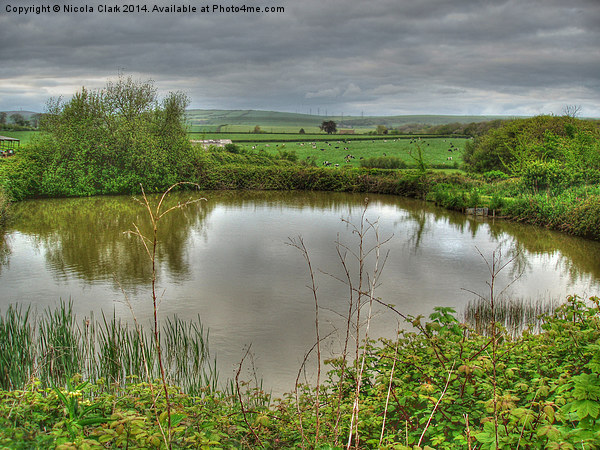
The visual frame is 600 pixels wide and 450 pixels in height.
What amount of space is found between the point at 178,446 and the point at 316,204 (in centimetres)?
2063

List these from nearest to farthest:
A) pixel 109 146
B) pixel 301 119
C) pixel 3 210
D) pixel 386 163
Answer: pixel 3 210 < pixel 109 146 < pixel 386 163 < pixel 301 119

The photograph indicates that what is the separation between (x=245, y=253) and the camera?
42.2 ft

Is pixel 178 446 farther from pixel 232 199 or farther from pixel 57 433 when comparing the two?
pixel 232 199

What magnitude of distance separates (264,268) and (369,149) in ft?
122

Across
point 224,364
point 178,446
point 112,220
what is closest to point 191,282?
point 224,364

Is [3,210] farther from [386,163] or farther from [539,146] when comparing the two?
[386,163]

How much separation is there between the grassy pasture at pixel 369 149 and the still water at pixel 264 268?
2179cm

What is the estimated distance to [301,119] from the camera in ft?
399

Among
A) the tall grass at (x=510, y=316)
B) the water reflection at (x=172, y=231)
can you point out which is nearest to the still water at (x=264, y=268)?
the water reflection at (x=172, y=231)

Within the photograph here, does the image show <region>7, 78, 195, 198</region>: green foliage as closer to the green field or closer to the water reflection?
the water reflection

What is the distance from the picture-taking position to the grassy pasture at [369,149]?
41.3m

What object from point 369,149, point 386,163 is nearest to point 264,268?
point 386,163

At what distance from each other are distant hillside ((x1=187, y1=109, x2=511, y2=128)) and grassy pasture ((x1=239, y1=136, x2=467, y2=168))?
58.2 meters

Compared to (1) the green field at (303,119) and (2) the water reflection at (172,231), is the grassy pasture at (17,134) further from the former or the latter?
(1) the green field at (303,119)
